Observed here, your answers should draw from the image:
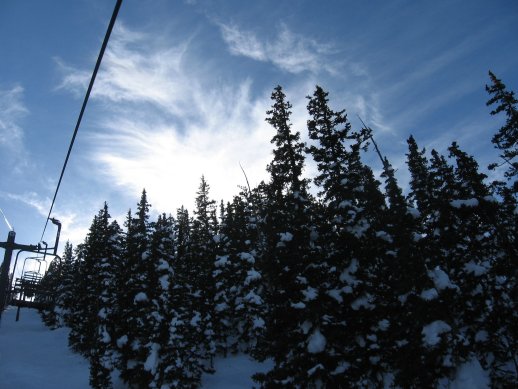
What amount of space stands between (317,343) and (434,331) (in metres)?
4.85

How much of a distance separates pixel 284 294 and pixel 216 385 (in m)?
15.5

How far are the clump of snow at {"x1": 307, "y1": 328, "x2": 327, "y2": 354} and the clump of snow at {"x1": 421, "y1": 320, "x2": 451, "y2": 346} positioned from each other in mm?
4170

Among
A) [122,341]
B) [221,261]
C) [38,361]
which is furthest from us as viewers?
[38,361]

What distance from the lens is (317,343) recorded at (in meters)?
15.4

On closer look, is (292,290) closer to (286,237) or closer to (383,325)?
(286,237)

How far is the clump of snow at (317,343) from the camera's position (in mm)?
15317

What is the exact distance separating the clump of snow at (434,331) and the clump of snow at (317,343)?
4.17 m

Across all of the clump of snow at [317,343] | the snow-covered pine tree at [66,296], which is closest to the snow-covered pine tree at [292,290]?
the clump of snow at [317,343]

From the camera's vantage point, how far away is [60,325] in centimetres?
5369

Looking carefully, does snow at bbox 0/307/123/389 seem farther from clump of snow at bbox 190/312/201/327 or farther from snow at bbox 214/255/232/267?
snow at bbox 214/255/232/267

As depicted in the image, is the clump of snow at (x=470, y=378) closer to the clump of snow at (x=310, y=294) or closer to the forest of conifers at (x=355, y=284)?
the forest of conifers at (x=355, y=284)

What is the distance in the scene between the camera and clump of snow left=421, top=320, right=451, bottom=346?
1404cm

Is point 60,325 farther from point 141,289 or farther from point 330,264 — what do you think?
point 330,264

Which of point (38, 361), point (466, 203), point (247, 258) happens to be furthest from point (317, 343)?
point (38, 361)
